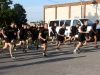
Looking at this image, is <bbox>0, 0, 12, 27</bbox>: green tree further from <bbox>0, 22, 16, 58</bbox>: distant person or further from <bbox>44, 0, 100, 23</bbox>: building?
<bbox>0, 22, 16, 58</bbox>: distant person

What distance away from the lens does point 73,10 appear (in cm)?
4028

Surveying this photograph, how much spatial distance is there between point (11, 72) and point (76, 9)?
36.5m

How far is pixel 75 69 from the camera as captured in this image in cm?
533

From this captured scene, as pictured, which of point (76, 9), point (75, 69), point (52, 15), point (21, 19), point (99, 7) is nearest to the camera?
point (75, 69)

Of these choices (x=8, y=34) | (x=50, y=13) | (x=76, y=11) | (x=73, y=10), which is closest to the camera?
(x=8, y=34)

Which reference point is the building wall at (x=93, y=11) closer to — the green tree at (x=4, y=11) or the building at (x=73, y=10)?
the building at (x=73, y=10)

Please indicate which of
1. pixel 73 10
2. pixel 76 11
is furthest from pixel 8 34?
pixel 73 10

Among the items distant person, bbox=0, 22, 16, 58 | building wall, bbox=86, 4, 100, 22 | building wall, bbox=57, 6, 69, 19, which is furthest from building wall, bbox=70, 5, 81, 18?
distant person, bbox=0, 22, 16, 58

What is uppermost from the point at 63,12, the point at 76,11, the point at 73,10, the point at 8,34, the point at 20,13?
the point at 20,13

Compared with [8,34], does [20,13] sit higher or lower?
higher

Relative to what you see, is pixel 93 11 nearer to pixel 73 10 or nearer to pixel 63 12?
pixel 73 10

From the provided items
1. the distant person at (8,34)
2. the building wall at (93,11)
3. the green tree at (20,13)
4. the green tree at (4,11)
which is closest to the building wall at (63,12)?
the building wall at (93,11)

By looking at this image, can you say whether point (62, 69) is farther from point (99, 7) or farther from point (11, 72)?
point (99, 7)

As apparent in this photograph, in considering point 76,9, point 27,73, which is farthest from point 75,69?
point 76,9
